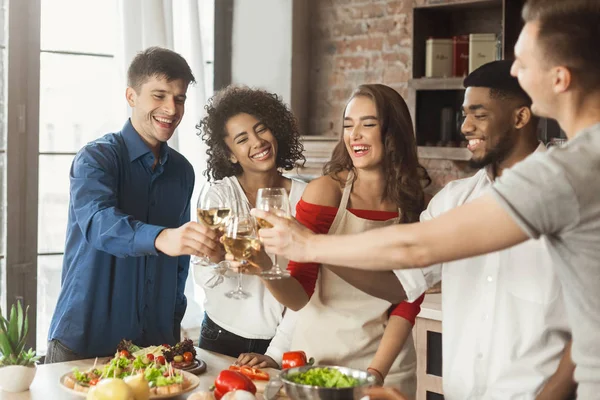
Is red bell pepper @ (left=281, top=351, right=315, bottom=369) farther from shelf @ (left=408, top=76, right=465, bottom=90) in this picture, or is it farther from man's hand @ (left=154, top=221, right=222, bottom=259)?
shelf @ (left=408, top=76, right=465, bottom=90)

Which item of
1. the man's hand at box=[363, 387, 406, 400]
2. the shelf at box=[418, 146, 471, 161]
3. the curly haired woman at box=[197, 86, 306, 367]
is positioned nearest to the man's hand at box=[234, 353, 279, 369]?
the curly haired woman at box=[197, 86, 306, 367]

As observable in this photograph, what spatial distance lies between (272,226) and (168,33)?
8.49 ft

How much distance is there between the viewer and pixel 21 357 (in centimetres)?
214

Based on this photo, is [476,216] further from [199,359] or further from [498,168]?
[199,359]

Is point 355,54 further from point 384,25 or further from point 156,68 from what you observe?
point 156,68

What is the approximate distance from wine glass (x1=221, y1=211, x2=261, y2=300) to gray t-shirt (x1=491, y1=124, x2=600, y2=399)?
2.16 ft

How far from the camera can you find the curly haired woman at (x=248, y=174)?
104 inches

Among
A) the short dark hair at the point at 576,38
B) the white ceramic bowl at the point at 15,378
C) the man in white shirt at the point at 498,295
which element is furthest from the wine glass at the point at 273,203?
the white ceramic bowl at the point at 15,378

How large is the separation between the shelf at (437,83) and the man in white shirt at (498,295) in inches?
61.0

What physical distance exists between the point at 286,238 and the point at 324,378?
1.14 ft

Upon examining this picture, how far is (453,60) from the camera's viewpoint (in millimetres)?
3869

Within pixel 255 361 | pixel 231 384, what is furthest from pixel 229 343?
pixel 231 384

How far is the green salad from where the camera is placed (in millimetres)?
1751

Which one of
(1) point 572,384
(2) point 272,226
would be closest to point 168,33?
(2) point 272,226
